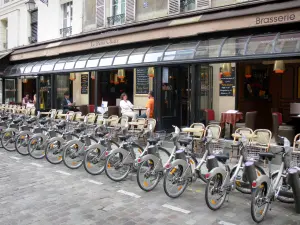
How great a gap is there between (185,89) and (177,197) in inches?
324

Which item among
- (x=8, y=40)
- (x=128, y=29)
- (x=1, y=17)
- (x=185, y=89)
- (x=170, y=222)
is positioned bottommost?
(x=170, y=222)

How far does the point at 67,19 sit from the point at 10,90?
26.1ft

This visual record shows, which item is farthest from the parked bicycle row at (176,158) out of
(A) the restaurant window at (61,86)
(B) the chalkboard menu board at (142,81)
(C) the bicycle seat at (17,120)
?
(A) the restaurant window at (61,86)

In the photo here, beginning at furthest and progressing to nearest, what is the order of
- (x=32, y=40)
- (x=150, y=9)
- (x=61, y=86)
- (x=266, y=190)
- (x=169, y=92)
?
(x=32, y=40) → (x=61, y=86) → (x=150, y=9) → (x=169, y=92) → (x=266, y=190)

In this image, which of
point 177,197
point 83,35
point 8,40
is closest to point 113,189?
point 177,197

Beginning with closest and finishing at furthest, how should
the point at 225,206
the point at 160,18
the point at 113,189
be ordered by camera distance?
the point at 225,206, the point at 113,189, the point at 160,18

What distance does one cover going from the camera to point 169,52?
10.5m

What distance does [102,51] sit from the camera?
13875mm

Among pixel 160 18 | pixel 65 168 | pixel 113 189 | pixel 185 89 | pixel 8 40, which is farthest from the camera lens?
pixel 8 40

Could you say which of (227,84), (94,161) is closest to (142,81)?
(227,84)

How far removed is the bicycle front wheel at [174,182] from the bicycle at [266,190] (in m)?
1.39

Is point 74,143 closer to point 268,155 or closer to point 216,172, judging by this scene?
point 216,172

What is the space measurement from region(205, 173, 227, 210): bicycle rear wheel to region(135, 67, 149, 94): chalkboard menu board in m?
9.41

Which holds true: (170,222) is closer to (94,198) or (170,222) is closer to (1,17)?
(94,198)
